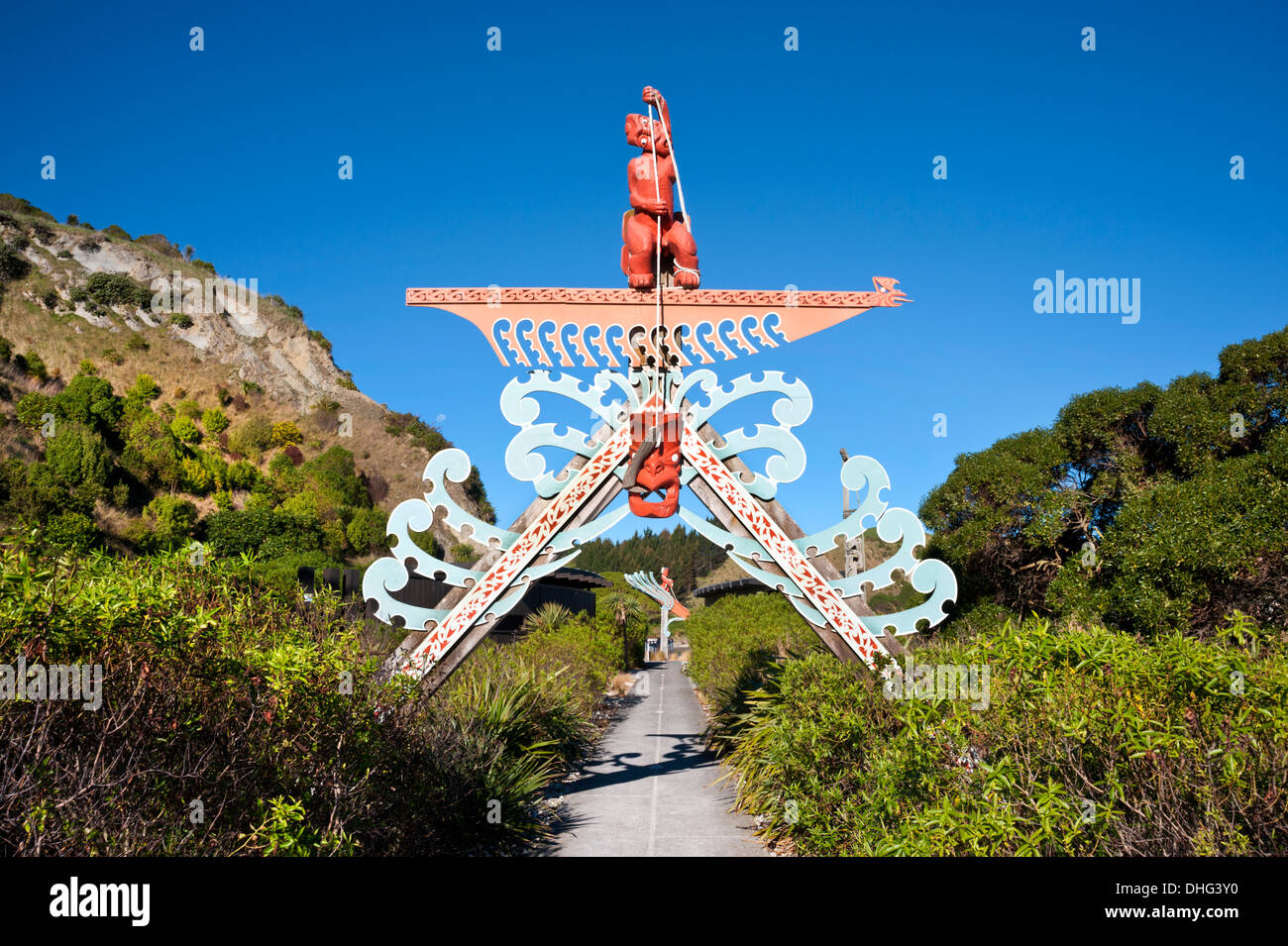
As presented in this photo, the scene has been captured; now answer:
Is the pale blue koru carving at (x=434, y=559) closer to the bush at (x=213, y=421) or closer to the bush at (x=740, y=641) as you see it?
the bush at (x=740, y=641)

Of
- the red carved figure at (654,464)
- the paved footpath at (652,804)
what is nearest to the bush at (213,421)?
the paved footpath at (652,804)

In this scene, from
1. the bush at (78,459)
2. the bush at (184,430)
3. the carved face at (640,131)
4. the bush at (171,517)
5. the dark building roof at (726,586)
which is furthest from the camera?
the bush at (184,430)

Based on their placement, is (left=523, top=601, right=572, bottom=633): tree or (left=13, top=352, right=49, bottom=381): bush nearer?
(left=523, top=601, right=572, bottom=633): tree

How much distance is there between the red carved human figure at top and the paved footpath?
4.43 m

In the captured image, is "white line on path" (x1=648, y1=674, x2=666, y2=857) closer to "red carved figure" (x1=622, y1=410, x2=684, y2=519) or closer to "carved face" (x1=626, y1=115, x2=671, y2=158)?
"red carved figure" (x1=622, y1=410, x2=684, y2=519)

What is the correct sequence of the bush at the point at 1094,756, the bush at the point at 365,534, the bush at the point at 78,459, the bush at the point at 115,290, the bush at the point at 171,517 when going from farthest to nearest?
the bush at the point at 115,290 → the bush at the point at 365,534 → the bush at the point at 171,517 → the bush at the point at 78,459 → the bush at the point at 1094,756

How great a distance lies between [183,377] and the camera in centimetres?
4775

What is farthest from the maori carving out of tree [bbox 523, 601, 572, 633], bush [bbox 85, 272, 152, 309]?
bush [bbox 85, 272, 152, 309]

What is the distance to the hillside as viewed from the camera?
123 feet

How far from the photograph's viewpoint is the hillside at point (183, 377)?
123ft

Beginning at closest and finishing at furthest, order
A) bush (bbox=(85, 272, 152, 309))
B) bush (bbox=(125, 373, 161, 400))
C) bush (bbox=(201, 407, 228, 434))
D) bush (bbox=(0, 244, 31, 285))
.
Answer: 1. bush (bbox=(125, 373, 161, 400))
2. bush (bbox=(201, 407, 228, 434))
3. bush (bbox=(0, 244, 31, 285))
4. bush (bbox=(85, 272, 152, 309))

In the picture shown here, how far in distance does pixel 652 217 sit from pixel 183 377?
49.0m

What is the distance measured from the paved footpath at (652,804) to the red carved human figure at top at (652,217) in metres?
4.43

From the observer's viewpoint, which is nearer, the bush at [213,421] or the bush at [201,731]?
the bush at [201,731]
